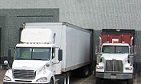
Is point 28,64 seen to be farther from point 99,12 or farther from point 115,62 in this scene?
point 99,12

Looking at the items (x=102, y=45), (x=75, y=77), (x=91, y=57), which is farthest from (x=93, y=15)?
(x=102, y=45)

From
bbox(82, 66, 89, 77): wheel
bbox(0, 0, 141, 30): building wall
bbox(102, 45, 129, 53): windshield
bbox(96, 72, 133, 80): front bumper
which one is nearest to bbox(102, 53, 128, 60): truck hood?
bbox(102, 45, 129, 53): windshield

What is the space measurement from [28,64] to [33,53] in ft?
2.79

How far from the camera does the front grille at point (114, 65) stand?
16438 millimetres

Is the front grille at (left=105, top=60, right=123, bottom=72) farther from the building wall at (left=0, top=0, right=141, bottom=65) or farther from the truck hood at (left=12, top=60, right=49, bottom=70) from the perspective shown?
the building wall at (left=0, top=0, right=141, bottom=65)

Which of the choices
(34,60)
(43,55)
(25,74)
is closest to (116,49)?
(43,55)

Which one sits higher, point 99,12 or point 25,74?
point 99,12

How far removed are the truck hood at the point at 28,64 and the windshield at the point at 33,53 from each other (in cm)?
31

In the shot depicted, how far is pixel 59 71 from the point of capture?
14836 millimetres

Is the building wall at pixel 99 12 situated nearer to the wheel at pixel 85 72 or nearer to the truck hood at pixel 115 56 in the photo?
the wheel at pixel 85 72

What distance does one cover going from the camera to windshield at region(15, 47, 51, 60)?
13766mm

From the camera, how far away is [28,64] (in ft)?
43.1

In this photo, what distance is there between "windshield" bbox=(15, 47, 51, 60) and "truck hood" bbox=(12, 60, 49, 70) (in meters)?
0.31

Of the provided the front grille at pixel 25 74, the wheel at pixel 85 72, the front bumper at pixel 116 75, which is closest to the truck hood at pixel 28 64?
the front grille at pixel 25 74
